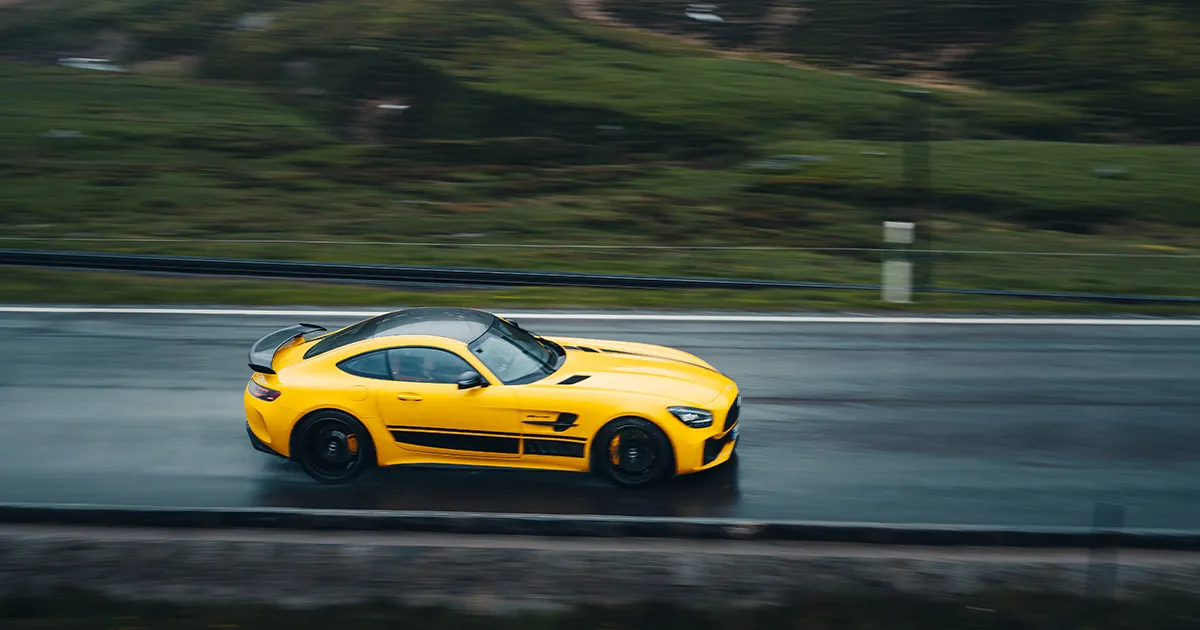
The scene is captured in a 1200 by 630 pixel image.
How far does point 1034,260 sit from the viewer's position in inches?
711

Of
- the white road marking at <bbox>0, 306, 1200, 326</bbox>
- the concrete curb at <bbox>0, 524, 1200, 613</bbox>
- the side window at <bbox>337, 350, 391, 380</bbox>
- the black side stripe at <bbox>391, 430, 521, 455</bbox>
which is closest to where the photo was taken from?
the concrete curb at <bbox>0, 524, 1200, 613</bbox>

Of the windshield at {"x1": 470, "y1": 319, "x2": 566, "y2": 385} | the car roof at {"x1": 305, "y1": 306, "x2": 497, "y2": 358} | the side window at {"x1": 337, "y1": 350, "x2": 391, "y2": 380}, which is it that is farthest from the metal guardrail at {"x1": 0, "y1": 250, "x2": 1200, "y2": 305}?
the side window at {"x1": 337, "y1": 350, "x2": 391, "y2": 380}

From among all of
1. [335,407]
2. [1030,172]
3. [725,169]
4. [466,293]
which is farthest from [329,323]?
[1030,172]

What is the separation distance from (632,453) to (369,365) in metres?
2.11

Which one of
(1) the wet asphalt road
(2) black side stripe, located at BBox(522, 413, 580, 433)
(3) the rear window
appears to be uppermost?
(3) the rear window

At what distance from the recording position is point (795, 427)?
32.3 ft

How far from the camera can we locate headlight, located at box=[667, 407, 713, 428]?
7.90 meters

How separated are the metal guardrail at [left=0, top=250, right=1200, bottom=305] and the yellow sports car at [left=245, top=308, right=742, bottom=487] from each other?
7.69 meters

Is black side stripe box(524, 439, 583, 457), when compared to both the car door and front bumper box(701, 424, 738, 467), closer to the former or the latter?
the car door

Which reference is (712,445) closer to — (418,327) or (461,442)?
(461,442)

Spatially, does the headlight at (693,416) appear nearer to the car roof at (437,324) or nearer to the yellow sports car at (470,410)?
the yellow sports car at (470,410)

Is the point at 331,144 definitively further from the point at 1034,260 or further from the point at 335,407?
the point at 335,407

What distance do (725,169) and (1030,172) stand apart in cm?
747

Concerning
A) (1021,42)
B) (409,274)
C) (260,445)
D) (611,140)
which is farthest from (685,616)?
(1021,42)
